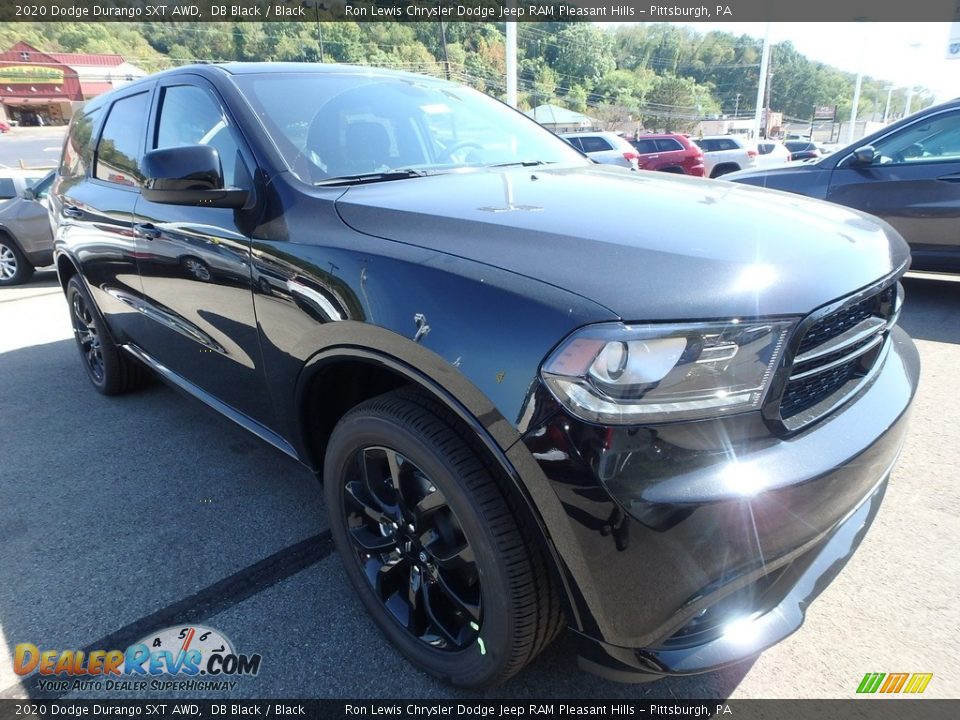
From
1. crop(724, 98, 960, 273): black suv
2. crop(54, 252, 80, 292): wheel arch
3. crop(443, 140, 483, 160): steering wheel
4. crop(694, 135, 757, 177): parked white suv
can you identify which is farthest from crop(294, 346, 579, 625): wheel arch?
crop(694, 135, 757, 177): parked white suv

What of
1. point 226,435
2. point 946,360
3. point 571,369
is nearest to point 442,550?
point 571,369

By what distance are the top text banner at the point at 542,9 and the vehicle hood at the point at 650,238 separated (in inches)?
570

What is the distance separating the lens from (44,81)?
6353 cm

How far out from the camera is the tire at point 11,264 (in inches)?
322

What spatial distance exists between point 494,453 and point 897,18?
128ft

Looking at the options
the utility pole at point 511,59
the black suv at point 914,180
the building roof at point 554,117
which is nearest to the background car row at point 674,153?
the utility pole at point 511,59

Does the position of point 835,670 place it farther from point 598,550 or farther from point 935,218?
point 935,218

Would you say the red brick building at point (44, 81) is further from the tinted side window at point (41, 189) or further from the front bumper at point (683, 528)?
the front bumper at point (683, 528)

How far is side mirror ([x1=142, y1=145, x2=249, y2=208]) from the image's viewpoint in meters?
2.01

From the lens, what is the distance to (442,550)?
167cm

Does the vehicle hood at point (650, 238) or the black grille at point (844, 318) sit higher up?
the vehicle hood at point (650, 238)

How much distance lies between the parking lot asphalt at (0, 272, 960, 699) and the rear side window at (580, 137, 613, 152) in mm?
13196

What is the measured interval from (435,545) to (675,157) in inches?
696

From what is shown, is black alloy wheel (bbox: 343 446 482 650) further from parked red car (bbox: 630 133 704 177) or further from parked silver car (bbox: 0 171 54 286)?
parked red car (bbox: 630 133 704 177)
